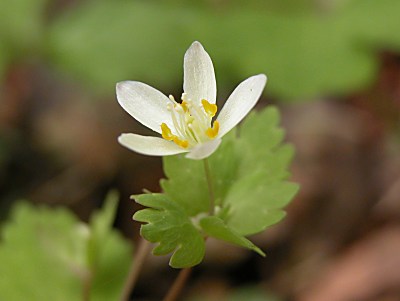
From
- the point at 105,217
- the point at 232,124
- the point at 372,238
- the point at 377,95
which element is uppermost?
the point at 377,95

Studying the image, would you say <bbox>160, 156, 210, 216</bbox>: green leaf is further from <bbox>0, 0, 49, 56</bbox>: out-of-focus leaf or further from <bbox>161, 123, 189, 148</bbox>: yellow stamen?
<bbox>0, 0, 49, 56</bbox>: out-of-focus leaf

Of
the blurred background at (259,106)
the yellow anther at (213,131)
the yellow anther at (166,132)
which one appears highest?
the blurred background at (259,106)

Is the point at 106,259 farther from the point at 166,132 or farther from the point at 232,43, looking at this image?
the point at 232,43

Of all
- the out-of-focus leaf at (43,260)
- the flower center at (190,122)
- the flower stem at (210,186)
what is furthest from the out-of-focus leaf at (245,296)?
the flower center at (190,122)

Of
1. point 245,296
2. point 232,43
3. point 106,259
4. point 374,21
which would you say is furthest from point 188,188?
point 374,21

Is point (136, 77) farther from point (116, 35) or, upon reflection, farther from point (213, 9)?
point (213, 9)

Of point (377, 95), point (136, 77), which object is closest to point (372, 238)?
point (377, 95)

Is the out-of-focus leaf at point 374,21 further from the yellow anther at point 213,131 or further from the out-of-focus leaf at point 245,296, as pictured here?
the yellow anther at point 213,131
